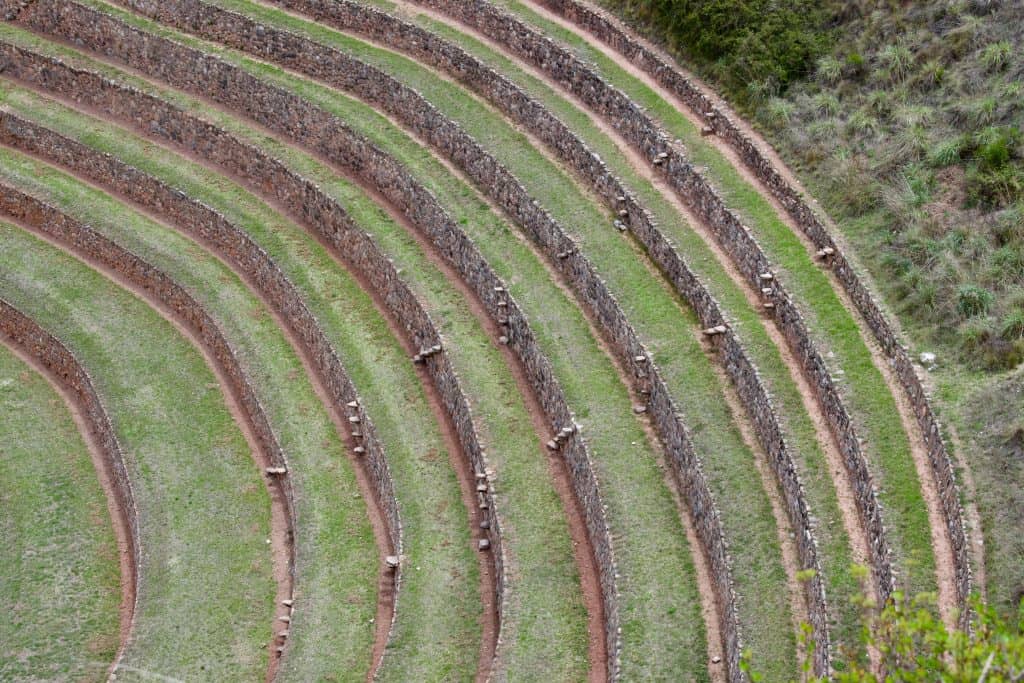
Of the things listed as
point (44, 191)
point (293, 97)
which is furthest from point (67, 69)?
point (293, 97)

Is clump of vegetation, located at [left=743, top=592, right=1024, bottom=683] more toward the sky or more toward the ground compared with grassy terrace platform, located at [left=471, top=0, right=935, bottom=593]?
more toward the ground

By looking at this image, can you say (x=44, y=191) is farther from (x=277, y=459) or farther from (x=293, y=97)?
(x=277, y=459)

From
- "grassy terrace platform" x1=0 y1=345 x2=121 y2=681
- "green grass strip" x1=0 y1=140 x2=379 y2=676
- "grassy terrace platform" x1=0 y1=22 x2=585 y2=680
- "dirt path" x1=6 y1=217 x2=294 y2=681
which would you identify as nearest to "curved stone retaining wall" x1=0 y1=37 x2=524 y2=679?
"grassy terrace platform" x1=0 y1=22 x2=585 y2=680

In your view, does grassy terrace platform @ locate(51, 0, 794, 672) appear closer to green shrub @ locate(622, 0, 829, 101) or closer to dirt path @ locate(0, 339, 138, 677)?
green shrub @ locate(622, 0, 829, 101)

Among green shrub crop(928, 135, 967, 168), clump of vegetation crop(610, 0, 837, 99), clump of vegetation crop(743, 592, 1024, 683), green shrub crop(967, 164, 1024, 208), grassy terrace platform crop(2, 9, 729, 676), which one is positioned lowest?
clump of vegetation crop(743, 592, 1024, 683)

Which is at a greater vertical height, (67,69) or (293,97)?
(67,69)

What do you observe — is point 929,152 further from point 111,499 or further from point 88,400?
point 88,400
